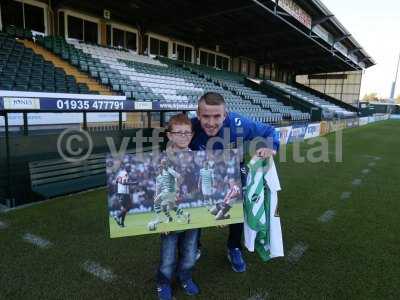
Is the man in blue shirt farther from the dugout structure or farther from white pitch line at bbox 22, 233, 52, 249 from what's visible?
the dugout structure

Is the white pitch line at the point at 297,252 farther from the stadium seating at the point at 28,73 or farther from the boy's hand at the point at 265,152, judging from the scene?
the stadium seating at the point at 28,73

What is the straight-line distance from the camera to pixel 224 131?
97.0 inches

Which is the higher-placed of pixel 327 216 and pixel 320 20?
pixel 320 20

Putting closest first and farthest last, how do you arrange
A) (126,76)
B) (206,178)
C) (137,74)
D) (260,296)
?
(206,178)
(260,296)
(126,76)
(137,74)

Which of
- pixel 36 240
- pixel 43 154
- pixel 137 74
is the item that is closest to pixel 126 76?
pixel 137 74

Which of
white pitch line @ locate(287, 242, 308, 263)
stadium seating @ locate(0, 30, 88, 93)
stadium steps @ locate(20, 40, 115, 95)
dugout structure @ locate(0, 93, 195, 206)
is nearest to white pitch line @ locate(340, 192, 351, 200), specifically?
white pitch line @ locate(287, 242, 308, 263)

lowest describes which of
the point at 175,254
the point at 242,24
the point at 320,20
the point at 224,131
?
the point at 175,254

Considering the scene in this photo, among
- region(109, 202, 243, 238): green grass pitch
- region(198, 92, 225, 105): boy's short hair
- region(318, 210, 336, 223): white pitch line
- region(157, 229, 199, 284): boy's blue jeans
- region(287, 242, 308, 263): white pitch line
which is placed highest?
region(198, 92, 225, 105): boy's short hair

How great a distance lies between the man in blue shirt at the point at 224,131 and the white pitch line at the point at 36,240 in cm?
196

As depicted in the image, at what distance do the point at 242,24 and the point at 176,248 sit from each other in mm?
18331

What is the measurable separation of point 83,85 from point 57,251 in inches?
341

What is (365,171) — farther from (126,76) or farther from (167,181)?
(126,76)

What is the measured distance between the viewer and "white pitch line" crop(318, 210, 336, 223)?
4.05 metres

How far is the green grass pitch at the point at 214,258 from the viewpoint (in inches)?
95.7
